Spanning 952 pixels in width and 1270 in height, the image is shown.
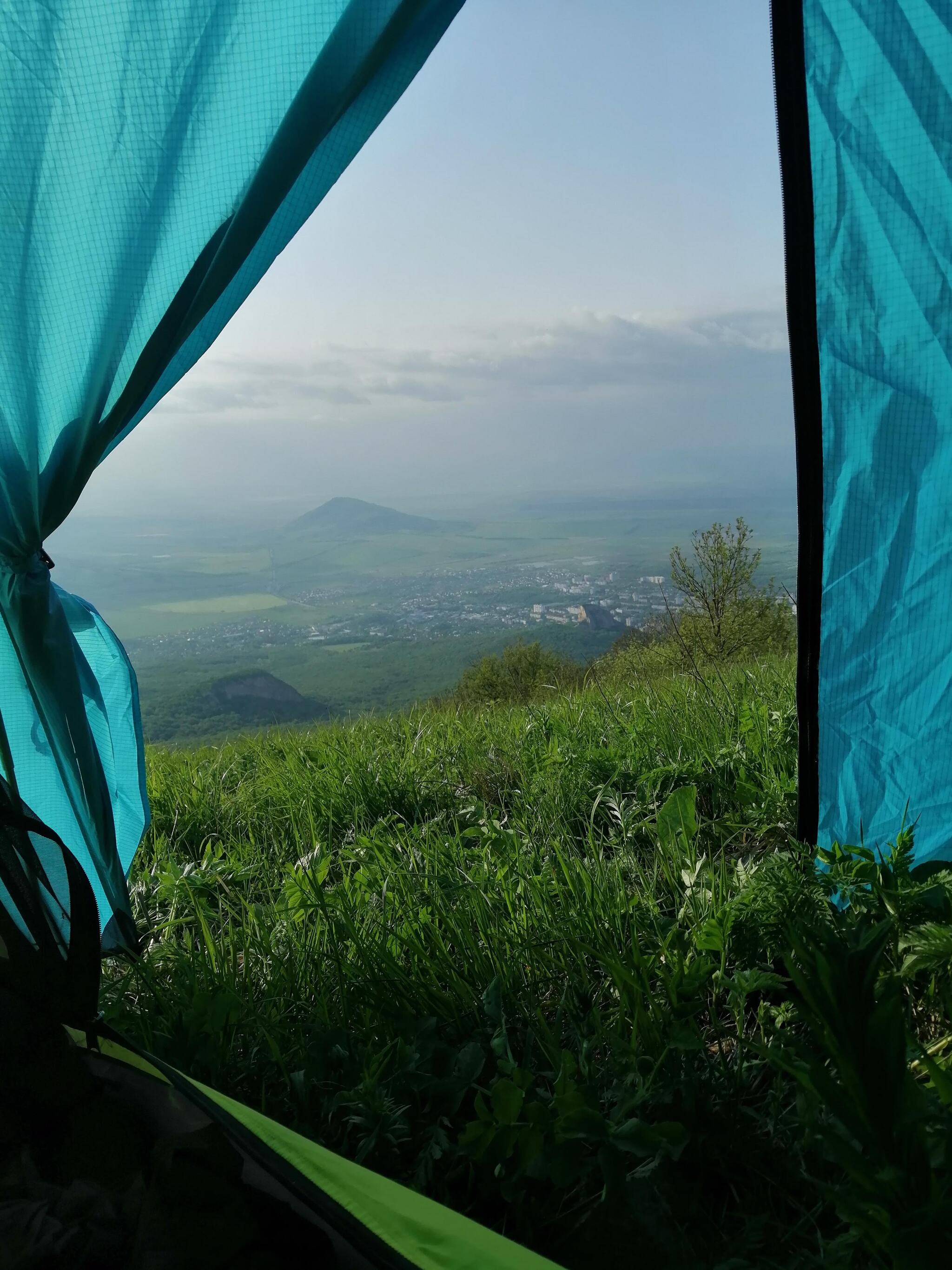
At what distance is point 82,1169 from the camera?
0.88 meters

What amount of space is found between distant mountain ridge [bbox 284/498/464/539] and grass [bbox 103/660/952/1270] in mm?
83134

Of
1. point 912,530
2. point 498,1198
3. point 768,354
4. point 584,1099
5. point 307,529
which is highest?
point 768,354

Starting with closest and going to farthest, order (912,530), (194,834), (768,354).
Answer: (912,530) < (194,834) < (768,354)

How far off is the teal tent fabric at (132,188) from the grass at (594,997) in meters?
0.67

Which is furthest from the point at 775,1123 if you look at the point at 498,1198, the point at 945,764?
the point at 945,764

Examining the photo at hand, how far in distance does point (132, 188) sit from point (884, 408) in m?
1.20

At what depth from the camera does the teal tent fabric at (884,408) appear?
123 cm

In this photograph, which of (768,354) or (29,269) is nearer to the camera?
(29,269)

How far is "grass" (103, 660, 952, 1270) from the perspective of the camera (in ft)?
2.27

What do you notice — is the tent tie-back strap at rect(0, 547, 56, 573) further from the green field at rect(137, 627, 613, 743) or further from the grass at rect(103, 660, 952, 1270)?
the green field at rect(137, 627, 613, 743)

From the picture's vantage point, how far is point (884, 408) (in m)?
1.36

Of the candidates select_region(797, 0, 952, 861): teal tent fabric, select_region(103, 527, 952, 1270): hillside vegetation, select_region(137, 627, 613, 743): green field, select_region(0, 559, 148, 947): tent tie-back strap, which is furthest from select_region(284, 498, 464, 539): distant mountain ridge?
select_region(797, 0, 952, 861): teal tent fabric

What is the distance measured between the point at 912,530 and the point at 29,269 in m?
1.45

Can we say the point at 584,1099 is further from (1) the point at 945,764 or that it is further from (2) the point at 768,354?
(2) the point at 768,354
